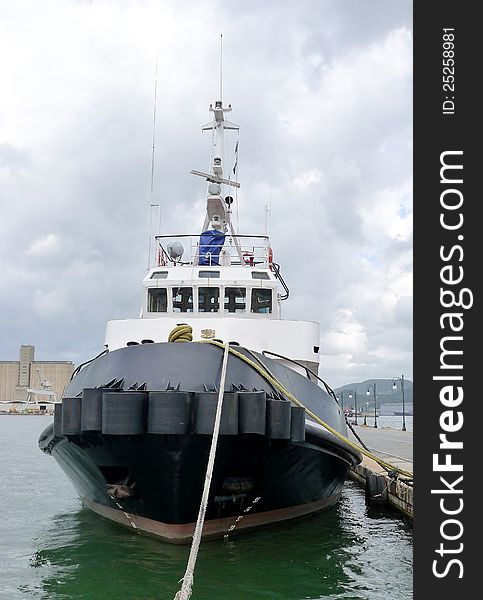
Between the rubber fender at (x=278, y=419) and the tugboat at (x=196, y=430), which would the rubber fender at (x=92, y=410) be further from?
the rubber fender at (x=278, y=419)

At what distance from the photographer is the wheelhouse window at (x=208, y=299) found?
41.4 feet

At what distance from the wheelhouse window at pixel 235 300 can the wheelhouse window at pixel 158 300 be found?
1249 mm

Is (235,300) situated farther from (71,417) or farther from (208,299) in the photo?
(71,417)

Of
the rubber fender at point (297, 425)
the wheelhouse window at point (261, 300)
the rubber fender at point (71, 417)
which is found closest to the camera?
the rubber fender at point (71, 417)

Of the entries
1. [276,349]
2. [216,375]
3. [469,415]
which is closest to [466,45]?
[469,415]

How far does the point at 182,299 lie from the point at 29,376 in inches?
4850

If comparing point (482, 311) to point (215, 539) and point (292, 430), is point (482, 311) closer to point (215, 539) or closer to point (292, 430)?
point (292, 430)

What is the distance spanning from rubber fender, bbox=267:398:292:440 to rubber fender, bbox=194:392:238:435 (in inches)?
19.6

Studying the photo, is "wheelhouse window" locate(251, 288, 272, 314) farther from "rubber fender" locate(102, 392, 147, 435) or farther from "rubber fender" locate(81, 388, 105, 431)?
"rubber fender" locate(102, 392, 147, 435)

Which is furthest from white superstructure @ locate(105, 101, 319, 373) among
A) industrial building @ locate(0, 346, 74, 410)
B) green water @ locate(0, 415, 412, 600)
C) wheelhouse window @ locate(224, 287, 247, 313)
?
industrial building @ locate(0, 346, 74, 410)

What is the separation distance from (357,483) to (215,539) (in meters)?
9.81

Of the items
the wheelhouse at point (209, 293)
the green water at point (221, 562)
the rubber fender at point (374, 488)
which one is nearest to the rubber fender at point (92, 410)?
the green water at point (221, 562)

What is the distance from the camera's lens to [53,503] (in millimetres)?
14961

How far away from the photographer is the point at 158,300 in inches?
504
